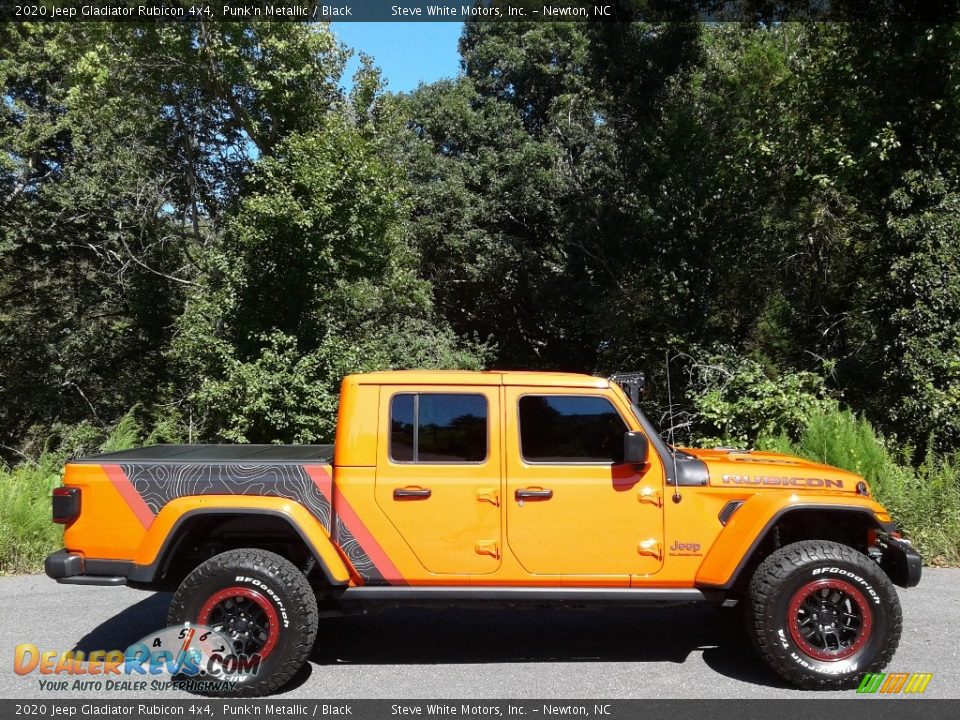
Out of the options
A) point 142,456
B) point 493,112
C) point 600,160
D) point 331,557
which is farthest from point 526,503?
point 493,112

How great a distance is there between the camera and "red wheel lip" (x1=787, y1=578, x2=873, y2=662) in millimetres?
4379

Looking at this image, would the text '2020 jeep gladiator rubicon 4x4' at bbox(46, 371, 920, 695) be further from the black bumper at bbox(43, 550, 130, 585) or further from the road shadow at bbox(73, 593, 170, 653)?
the road shadow at bbox(73, 593, 170, 653)

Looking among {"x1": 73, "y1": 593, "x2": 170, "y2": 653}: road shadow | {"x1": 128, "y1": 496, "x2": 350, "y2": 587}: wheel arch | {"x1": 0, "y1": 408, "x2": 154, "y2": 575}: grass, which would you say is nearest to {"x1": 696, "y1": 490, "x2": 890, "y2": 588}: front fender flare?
{"x1": 128, "y1": 496, "x2": 350, "y2": 587}: wheel arch

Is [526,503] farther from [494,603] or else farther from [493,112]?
[493,112]

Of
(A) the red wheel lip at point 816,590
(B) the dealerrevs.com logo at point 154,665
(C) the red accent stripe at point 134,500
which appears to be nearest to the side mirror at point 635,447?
(A) the red wheel lip at point 816,590

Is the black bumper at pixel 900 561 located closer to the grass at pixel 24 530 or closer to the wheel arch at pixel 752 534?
the wheel arch at pixel 752 534

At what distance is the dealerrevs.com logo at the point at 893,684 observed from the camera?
4.36 meters

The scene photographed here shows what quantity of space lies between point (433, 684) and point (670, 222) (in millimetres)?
11526

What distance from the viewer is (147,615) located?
5.84 meters

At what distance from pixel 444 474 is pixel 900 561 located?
2.80 meters

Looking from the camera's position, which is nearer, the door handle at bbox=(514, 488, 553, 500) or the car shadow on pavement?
the door handle at bbox=(514, 488, 553, 500)
